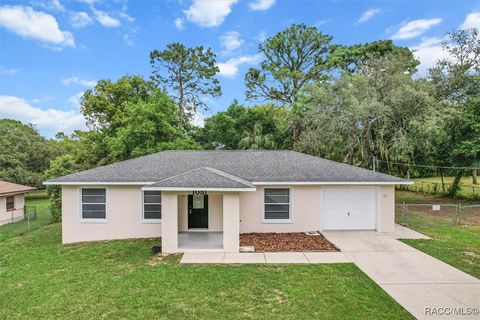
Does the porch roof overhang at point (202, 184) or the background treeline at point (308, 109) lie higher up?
the background treeline at point (308, 109)

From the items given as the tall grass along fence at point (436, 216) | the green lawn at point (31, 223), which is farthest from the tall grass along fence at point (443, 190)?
the green lawn at point (31, 223)

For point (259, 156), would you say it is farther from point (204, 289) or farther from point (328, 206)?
point (204, 289)

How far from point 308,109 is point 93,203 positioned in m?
16.8

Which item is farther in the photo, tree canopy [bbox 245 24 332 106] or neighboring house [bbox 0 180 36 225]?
tree canopy [bbox 245 24 332 106]

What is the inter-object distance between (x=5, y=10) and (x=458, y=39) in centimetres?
2789

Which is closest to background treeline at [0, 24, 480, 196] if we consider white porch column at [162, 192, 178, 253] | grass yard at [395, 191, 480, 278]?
grass yard at [395, 191, 480, 278]

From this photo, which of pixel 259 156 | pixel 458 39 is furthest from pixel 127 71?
pixel 458 39

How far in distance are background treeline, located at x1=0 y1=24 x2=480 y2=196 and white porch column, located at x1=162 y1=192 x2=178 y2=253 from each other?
12442 millimetres

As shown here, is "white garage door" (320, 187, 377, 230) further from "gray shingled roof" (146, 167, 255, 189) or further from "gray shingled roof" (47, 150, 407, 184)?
"gray shingled roof" (146, 167, 255, 189)

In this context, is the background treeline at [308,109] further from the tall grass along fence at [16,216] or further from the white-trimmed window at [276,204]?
the white-trimmed window at [276,204]

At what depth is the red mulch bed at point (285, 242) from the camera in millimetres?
10461

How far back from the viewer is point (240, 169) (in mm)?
13906

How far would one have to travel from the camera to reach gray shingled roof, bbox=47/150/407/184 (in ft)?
40.5
